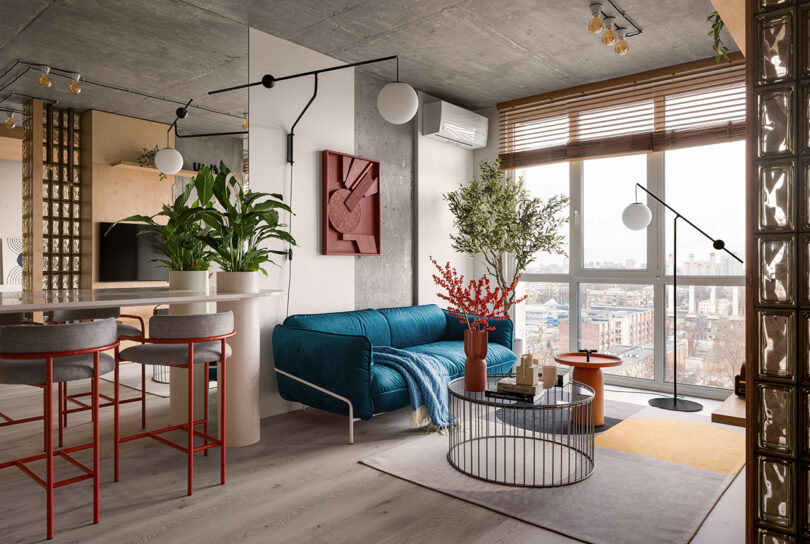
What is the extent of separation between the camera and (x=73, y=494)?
2561 mm

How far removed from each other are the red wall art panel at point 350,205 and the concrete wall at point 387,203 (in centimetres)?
12

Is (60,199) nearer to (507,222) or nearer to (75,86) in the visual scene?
(75,86)

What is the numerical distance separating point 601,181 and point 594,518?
3.72 meters

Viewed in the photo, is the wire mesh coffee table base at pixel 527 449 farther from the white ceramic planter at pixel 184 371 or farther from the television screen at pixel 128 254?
the television screen at pixel 128 254

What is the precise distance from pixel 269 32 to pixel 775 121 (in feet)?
11.4

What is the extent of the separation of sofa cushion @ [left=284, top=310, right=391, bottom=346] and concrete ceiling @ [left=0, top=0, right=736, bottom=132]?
4.85 ft

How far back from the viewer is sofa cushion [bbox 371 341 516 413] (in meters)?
3.38

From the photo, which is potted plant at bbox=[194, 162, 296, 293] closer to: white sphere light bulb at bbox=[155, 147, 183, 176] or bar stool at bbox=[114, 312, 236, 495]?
white sphere light bulb at bbox=[155, 147, 183, 176]

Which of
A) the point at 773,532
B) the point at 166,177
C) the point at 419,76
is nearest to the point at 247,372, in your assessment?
the point at 166,177

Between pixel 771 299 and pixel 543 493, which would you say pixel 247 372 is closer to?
pixel 543 493

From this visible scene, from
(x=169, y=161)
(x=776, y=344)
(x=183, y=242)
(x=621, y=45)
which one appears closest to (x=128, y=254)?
(x=183, y=242)

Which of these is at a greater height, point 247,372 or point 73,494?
point 247,372

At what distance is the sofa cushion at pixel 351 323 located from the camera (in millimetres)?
3910

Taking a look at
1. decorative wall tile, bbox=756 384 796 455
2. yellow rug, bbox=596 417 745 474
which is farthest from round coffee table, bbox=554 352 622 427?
decorative wall tile, bbox=756 384 796 455
